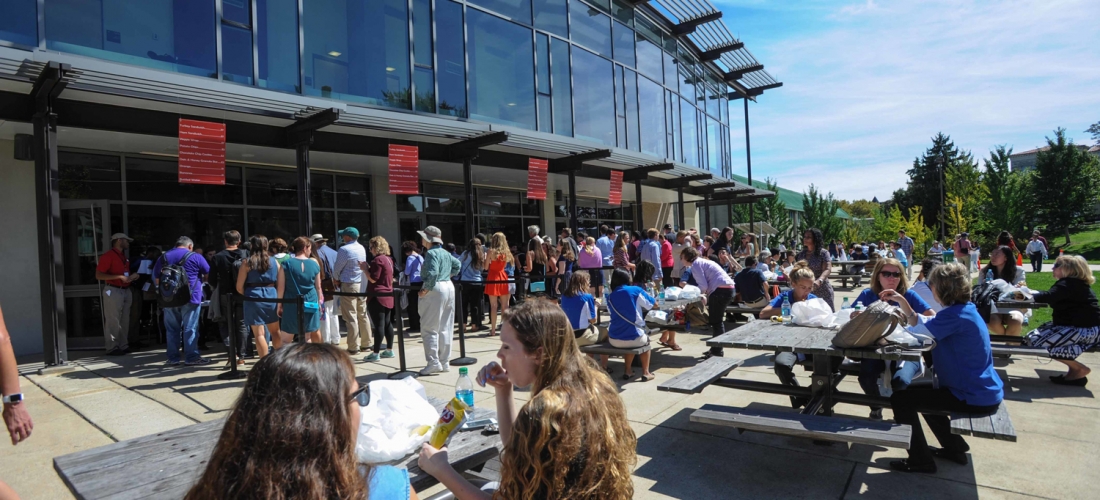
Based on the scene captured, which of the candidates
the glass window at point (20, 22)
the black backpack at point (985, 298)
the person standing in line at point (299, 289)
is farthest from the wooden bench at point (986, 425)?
the glass window at point (20, 22)

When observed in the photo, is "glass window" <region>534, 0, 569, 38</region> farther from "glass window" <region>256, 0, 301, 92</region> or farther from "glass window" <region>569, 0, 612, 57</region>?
"glass window" <region>256, 0, 301, 92</region>

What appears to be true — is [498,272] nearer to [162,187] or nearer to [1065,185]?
[162,187]

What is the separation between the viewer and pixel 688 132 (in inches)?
828

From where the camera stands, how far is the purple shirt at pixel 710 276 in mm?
7608

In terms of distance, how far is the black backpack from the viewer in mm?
6555

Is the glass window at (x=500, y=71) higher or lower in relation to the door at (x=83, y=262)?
higher

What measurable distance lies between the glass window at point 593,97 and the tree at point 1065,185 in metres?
41.6

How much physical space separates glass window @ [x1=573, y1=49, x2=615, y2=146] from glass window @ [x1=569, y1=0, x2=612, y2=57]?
0.33 metres

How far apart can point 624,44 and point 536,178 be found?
7127 mm

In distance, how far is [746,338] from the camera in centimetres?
459

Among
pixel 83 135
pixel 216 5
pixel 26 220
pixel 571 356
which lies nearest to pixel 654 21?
pixel 216 5

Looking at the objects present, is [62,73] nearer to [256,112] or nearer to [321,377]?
[256,112]

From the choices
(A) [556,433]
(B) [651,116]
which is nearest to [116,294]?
(A) [556,433]

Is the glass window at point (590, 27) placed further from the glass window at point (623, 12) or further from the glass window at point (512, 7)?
the glass window at point (512, 7)
